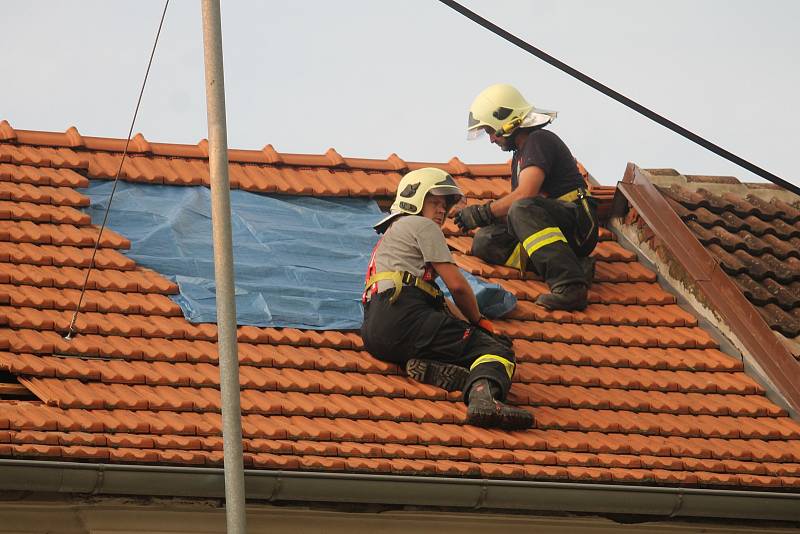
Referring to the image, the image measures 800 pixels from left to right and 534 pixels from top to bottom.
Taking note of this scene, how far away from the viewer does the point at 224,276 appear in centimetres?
634

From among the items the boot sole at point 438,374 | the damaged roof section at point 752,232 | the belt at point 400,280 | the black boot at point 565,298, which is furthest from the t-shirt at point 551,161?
the boot sole at point 438,374

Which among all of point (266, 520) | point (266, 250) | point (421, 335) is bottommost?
point (266, 520)

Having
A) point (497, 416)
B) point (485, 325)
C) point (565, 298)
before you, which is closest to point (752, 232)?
point (565, 298)

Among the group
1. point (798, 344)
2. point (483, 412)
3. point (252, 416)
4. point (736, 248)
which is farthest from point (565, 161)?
point (252, 416)

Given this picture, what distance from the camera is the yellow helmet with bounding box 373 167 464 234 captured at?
9.32 meters

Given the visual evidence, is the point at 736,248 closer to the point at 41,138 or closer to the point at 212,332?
the point at 212,332

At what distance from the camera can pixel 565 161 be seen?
10.7m

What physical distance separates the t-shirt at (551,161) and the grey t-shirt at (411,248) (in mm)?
1567

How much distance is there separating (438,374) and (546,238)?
1758 mm

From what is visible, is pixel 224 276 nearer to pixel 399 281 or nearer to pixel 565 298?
pixel 399 281

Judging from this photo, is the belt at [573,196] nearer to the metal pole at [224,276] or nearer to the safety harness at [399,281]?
the safety harness at [399,281]

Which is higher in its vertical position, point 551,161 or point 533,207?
point 551,161

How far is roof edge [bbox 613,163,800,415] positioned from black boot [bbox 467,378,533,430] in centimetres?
195

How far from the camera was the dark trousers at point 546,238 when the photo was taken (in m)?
10.3
